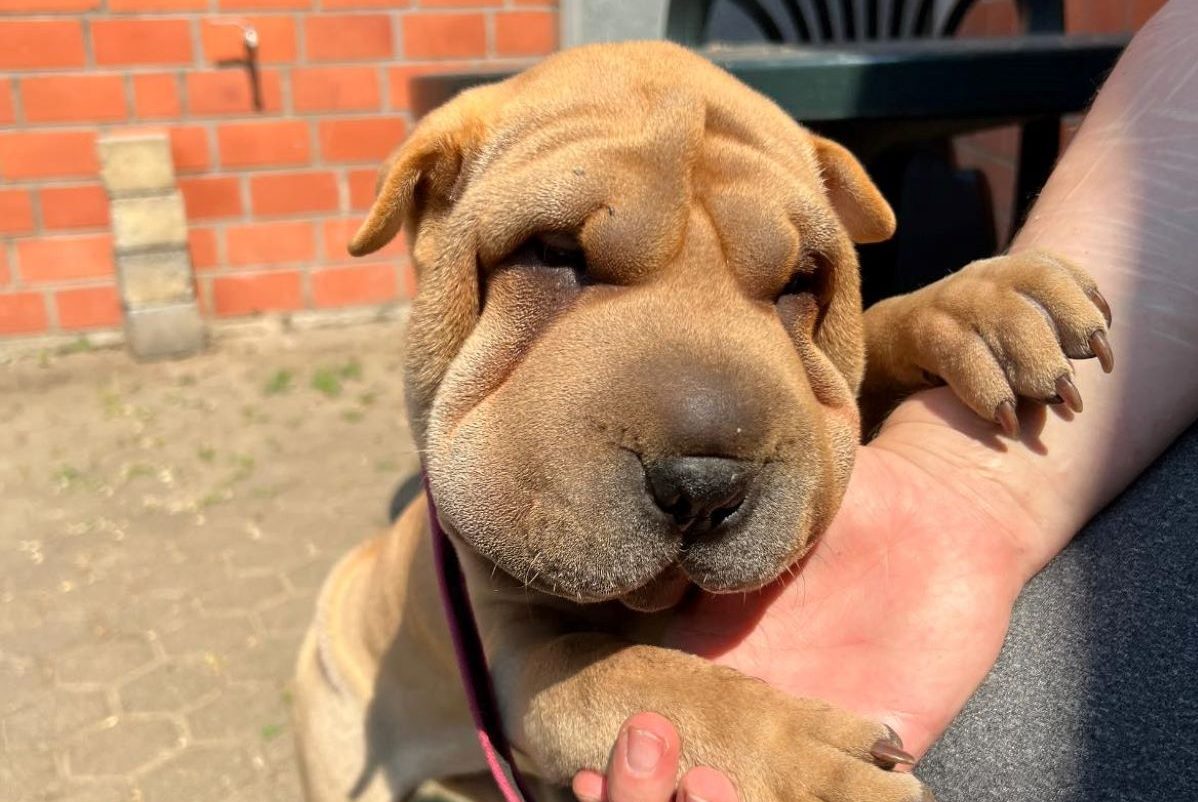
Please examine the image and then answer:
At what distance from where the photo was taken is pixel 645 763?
156 centimetres

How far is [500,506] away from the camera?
1.65 m

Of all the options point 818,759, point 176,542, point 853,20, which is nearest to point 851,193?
point 818,759

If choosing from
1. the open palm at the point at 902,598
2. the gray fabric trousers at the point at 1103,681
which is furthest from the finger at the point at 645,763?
the gray fabric trousers at the point at 1103,681

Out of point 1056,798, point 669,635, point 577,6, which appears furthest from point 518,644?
point 577,6

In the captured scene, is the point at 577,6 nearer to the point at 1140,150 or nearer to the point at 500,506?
the point at 1140,150

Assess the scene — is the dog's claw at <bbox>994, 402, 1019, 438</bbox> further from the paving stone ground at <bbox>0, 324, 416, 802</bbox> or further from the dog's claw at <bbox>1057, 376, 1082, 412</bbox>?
the paving stone ground at <bbox>0, 324, 416, 802</bbox>

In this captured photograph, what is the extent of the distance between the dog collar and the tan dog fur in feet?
0.16

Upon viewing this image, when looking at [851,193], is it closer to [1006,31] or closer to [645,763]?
[645,763]

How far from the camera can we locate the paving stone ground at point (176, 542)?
146 inches

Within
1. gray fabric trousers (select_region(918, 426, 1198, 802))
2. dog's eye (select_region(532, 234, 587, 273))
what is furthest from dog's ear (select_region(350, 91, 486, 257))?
gray fabric trousers (select_region(918, 426, 1198, 802))

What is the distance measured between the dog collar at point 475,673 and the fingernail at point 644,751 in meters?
0.40

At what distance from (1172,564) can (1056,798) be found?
43cm

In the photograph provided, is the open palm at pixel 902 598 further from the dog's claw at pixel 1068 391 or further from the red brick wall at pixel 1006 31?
the red brick wall at pixel 1006 31

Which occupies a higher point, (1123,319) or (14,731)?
(1123,319)
